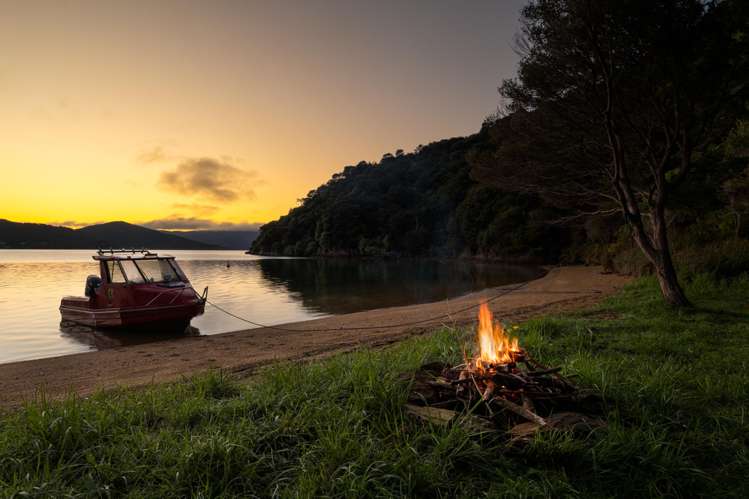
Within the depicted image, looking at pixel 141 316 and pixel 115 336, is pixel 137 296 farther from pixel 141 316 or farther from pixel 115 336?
pixel 115 336

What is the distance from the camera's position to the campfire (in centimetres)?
370

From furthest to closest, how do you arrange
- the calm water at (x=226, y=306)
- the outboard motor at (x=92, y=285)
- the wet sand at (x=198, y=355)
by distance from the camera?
the outboard motor at (x=92, y=285)
the calm water at (x=226, y=306)
the wet sand at (x=198, y=355)

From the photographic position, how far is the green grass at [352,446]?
9.80 ft

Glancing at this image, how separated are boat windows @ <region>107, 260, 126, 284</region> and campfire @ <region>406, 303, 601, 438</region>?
14.4 metres

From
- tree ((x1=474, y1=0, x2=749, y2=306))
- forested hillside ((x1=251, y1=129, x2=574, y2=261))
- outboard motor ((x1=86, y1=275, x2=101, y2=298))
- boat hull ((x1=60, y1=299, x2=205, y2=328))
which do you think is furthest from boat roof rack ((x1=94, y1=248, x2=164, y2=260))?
forested hillside ((x1=251, y1=129, x2=574, y2=261))

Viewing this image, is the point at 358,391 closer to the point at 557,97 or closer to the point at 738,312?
the point at 738,312

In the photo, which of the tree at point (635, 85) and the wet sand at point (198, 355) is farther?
the tree at point (635, 85)

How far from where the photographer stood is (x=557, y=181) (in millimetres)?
15438

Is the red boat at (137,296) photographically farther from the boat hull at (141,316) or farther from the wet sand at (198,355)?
the wet sand at (198,355)

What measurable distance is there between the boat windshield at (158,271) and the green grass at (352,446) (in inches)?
449

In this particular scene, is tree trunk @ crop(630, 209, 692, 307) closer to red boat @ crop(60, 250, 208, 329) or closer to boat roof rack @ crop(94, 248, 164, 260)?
red boat @ crop(60, 250, 208, 329)

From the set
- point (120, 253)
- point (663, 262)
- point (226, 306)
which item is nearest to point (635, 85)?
point (663, 262)

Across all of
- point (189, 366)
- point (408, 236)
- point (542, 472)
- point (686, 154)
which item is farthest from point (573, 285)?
point (408, 236)

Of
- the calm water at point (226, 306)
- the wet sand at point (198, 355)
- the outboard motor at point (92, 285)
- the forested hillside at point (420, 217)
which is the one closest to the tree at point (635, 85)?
the wet sand at point (198, 355)
